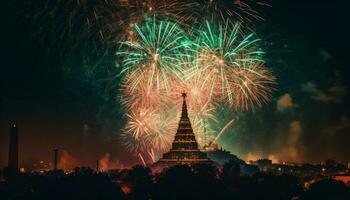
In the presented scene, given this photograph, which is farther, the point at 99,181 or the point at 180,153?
the point at 180,153

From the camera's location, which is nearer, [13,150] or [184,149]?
[13,150]

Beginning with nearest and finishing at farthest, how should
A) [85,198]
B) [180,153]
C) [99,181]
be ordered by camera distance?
[85,198] → [99,181] → [180,153]

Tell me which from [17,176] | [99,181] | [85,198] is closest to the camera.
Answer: [85,198]

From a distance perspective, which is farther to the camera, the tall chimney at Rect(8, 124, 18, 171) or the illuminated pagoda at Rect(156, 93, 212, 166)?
the illuminated pagoda at Rect(156, 93, 212, 166)

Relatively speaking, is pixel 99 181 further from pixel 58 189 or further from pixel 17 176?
pixel 17 176

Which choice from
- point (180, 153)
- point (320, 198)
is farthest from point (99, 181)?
point (180, 153)

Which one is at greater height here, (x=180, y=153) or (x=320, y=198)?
(x=180, y=153)

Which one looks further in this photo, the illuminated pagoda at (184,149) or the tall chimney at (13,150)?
the illuminated pagoda at (184,149)
